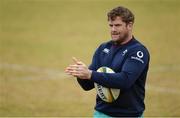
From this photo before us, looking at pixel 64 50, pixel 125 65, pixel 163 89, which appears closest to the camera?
pixel 125 65

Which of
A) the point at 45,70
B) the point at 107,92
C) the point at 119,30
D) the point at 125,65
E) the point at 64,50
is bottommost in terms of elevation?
the point at 45,70

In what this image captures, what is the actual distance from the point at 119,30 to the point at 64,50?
11.5m

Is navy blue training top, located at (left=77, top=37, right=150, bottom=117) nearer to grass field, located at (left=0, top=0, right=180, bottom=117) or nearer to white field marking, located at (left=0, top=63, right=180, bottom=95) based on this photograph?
→ grass field, located at (left=0, top=0, right=180, bottom=117)

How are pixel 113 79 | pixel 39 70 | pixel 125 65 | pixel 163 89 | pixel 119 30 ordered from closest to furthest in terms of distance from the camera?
pixel 113 79 < pixel 125 65 < pixel 119 30 < pixel 163 89 < pixel 39 70

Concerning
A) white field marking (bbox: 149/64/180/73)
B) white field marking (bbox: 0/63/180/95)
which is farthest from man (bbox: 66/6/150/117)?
white field marking (bbox: 149/64/180/73)

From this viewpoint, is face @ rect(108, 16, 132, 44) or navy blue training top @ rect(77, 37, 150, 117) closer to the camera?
navy blue training top @ rect(77, 37, 150, 117)

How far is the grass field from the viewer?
14.0m

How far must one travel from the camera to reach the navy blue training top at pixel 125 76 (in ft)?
25.6

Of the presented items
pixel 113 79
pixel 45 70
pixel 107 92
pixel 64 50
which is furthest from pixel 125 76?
pixel 64 50

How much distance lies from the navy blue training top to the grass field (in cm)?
500

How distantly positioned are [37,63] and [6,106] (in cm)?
434

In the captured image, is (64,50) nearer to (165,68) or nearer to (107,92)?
(165,68)

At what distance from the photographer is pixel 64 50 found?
1952cm

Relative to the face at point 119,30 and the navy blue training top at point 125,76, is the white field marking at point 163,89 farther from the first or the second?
the face at point 119,30
